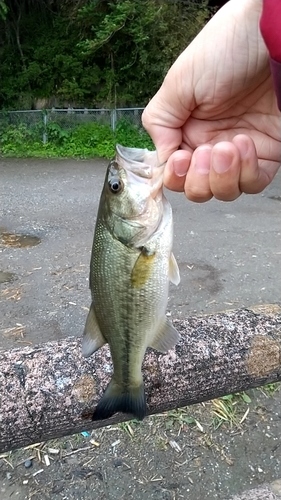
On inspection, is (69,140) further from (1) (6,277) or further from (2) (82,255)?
(1) (6,277)

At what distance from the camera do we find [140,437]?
10.5ft

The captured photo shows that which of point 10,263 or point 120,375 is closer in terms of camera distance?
point 120,375

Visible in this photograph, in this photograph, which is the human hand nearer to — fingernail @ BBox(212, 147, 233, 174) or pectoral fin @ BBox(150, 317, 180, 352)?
fingernail @ BBox(212, 147, 233, 174)

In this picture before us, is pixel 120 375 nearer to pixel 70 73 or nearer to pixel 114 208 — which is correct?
pixel 114 208

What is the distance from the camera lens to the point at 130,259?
1.66 metres

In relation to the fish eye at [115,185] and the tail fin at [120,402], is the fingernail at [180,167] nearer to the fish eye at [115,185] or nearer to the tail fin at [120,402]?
the fish eye at [115,185]

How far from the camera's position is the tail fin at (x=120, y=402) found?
1.76 m

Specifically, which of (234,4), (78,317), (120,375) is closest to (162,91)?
(234,4)

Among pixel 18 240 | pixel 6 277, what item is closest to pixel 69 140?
pixel 18 240

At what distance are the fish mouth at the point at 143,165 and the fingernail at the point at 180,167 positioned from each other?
0.16ft

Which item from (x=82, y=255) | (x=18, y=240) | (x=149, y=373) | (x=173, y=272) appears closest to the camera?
(x=173, y=272)

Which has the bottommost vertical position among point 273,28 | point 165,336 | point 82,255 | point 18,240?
point 18,240

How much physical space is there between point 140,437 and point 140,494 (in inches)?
15.0

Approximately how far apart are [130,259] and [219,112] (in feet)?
2.20
